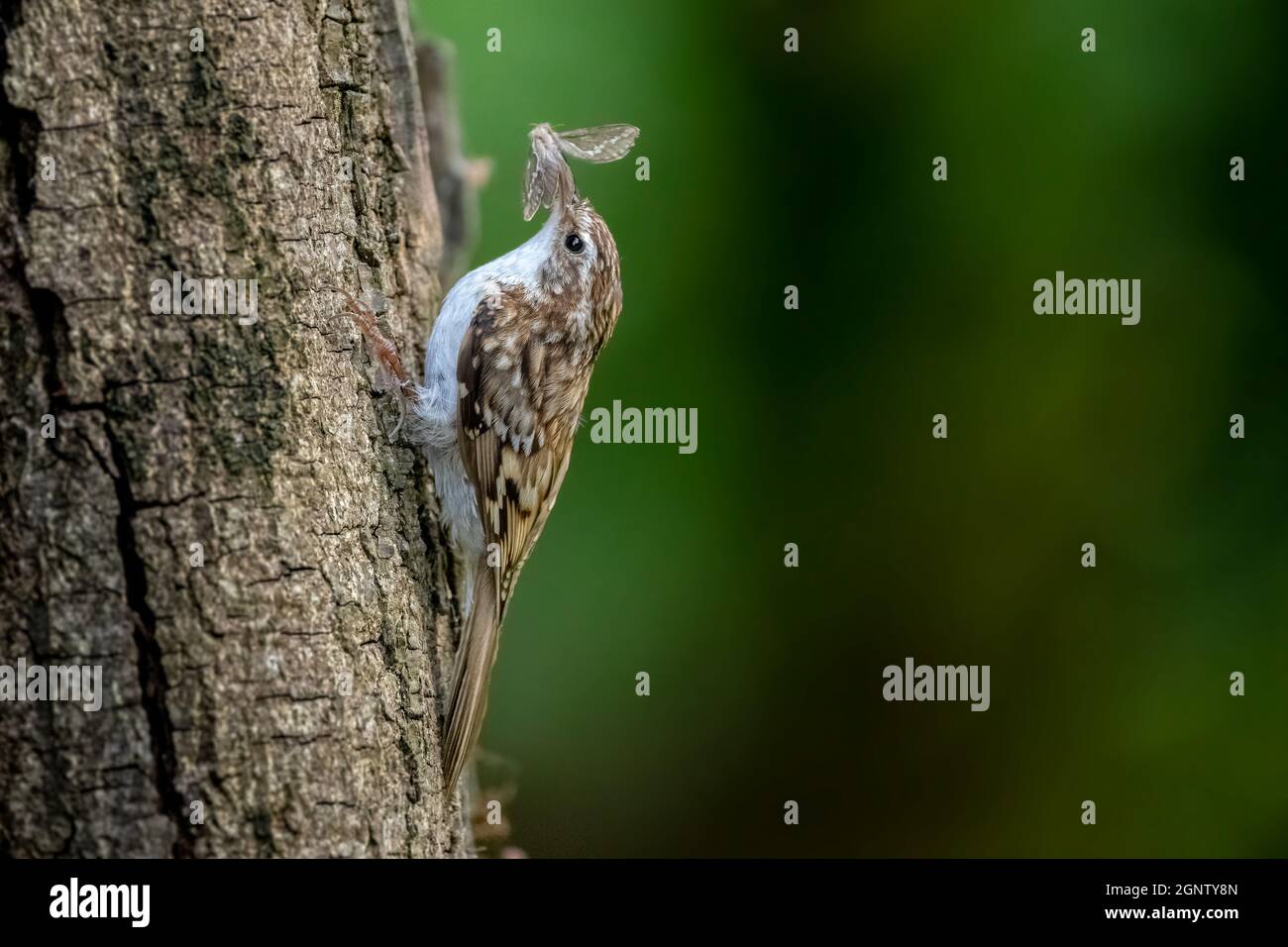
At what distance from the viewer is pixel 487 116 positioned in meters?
3.96

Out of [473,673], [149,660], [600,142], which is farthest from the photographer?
[600,142]

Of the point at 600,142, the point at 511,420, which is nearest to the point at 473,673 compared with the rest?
the point at 511,420

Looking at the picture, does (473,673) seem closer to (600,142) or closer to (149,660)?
(149,660)

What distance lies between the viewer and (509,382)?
328 centimetres

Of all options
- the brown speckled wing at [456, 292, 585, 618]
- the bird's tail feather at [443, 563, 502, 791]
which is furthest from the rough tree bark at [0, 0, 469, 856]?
the brown speckled wing at [456, 292, 585, 618]

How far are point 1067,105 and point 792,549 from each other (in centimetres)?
190

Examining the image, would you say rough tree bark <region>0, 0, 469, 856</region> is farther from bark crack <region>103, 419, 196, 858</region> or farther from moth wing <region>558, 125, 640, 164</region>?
moth wing <region>558, 125, 640, 164</region>

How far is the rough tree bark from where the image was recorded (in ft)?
6.86

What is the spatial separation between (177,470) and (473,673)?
897mm

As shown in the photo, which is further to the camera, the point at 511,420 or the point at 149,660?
the point at 511,420

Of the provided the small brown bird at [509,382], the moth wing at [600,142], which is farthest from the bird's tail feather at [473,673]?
the moth wing at [600,142]

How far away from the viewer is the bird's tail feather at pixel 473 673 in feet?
8.82

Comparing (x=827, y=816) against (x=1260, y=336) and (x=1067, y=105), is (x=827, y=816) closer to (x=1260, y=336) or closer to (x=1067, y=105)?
(x=1260, y=336)

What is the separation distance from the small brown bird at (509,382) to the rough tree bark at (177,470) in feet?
1.30
